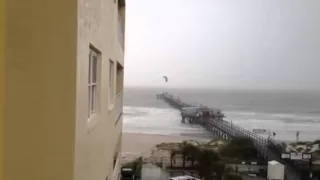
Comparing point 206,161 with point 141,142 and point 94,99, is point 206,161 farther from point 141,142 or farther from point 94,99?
point 94,99

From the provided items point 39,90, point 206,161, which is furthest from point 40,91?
point 206,161

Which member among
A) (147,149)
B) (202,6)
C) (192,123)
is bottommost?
(147,149)

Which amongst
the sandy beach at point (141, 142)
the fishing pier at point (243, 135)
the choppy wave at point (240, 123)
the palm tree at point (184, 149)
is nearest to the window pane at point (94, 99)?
the sandy beach at point (141, 142)

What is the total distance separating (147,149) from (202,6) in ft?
9.74

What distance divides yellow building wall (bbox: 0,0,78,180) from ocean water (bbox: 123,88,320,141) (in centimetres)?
559

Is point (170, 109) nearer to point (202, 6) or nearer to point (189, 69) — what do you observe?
point (189, 69)

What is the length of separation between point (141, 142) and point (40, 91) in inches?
223

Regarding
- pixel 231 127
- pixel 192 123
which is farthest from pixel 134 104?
pixel 231 127

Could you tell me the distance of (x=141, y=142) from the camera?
6.70 metres

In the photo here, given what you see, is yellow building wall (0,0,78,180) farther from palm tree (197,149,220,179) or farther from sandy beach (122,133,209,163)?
palm tree (197,149,220,179)

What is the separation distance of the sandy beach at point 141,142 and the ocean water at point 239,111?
0.31ft

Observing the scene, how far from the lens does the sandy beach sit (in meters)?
6.61

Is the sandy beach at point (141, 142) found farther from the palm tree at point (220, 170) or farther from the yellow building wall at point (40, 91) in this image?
the yellow building wall at point (40, 91)

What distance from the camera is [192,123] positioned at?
713cm
